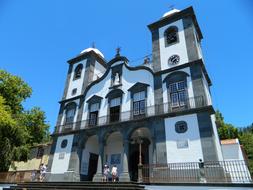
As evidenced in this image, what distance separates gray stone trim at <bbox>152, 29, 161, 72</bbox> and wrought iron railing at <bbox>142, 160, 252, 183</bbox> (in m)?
8.00

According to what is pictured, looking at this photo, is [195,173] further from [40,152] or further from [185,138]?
[40,152]

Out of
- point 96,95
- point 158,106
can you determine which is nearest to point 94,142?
point 96,95

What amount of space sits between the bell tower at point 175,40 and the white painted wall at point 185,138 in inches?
191

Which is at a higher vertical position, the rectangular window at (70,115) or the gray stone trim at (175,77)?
the gray stone trim at (175,77)

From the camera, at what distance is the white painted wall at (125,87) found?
17339mm

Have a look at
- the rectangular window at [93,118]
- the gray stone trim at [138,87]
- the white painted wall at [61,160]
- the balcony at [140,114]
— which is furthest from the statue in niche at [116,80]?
the white painted wall at [61,160]

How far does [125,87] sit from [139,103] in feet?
7.38

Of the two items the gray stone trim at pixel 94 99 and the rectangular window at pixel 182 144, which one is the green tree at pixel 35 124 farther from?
the rectangular window at pixel 182 144

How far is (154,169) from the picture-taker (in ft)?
43.1

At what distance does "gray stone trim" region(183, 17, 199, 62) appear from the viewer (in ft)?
52.9

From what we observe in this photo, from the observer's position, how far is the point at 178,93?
1555 cm

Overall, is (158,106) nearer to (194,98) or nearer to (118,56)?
(194,98)

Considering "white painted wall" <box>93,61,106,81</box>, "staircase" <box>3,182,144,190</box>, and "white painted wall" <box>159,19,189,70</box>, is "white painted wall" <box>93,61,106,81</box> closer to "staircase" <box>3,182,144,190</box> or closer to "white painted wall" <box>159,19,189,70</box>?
"white painted wall" <box>159,19,189,70</box>

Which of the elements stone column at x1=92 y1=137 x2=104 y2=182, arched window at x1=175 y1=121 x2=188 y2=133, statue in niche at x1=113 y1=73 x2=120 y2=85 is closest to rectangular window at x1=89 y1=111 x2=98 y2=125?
stone column at x1=92 y1=137 x2=104 y2=182
